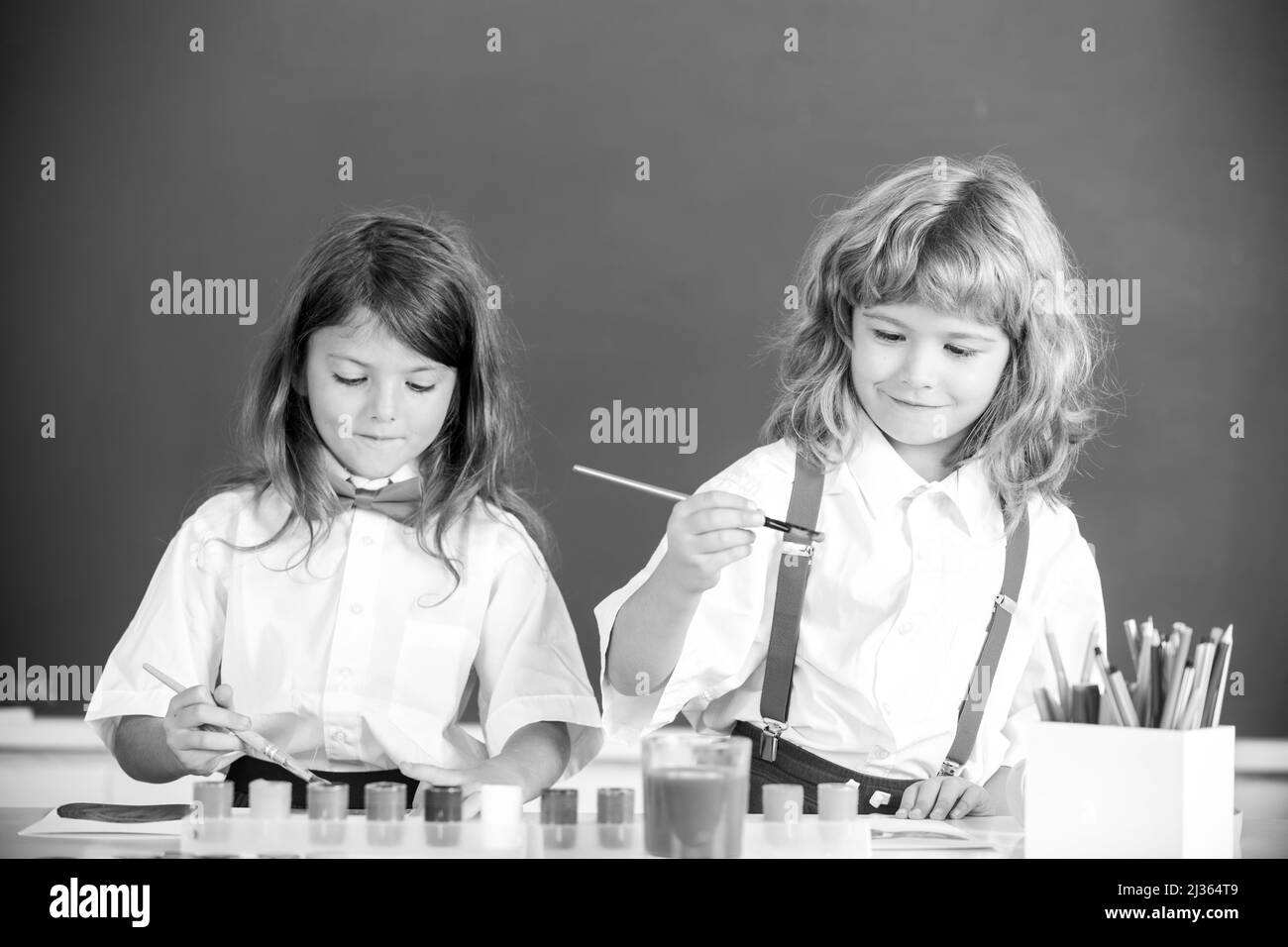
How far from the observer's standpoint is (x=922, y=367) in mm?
1765

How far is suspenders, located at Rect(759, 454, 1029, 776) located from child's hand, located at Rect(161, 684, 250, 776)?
0.69 metres

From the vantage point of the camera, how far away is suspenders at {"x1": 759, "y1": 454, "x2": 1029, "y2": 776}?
1.84m

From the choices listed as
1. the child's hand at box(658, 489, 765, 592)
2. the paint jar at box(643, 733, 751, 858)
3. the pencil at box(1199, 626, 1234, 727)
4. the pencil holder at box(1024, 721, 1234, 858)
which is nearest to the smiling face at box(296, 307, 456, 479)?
the child's hand at box(658, 489, 765, 592)

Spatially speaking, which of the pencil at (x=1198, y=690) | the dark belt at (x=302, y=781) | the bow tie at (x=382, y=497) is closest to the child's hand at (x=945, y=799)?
the pencil at (x=1198, y=690)

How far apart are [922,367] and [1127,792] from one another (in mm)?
713

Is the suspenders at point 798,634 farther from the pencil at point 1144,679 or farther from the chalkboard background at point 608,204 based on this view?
the chalkboard background at point 608,204

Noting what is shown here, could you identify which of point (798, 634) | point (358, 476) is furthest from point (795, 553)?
point (358, 476)

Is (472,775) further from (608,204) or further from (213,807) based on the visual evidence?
(608,204)

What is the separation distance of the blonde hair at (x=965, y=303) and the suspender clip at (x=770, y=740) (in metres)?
0.37

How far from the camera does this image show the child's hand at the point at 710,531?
1.52 meters
